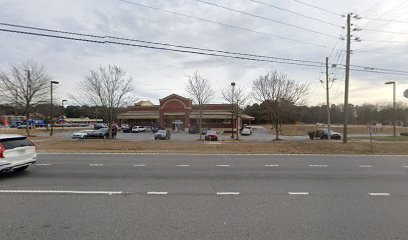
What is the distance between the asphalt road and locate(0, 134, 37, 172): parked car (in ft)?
1.25

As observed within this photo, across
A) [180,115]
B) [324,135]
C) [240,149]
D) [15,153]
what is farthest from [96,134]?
[324,135]

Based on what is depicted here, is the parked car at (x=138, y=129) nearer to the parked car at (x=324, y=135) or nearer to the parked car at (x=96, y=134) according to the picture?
the parked car at (x=96, y=134)

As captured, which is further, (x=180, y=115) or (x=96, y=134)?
(x=180, y=115)

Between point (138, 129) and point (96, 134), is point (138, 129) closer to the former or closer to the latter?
point (138, 129)

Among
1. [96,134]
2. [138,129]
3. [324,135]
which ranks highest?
[96,134]

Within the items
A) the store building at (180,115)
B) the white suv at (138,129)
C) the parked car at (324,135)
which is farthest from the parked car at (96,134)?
the parked car at (324,135)

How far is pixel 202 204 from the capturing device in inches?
237

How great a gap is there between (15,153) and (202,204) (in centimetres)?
673

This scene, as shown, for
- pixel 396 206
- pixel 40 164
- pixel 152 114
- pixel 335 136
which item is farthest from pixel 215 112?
pixel 396 206

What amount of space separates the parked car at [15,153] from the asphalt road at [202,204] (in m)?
0.38

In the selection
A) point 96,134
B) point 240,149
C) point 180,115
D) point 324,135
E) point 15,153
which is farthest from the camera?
point 180,115

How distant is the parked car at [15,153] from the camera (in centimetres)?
861

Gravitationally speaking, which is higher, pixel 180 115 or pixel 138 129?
pixel 180 115

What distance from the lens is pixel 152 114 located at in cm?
6669
